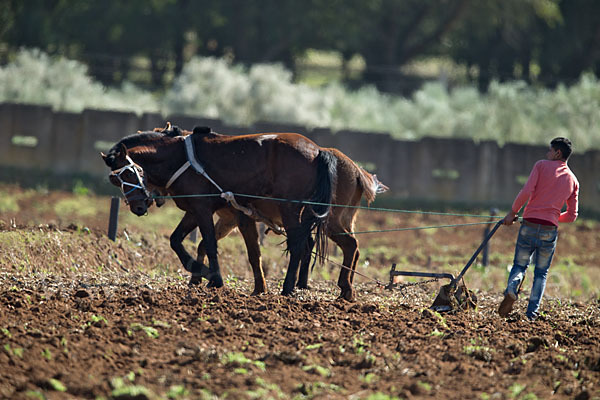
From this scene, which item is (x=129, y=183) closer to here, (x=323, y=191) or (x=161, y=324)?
(x=323, y=191)

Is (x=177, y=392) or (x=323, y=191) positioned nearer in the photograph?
(x=177, y=392)

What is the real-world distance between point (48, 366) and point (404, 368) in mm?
2879

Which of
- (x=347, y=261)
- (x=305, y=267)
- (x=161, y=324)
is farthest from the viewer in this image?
(x=305, y=267)

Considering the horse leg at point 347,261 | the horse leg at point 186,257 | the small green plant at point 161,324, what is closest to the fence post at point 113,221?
the horse leg at point 186,257

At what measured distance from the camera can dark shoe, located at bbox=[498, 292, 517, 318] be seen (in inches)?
349

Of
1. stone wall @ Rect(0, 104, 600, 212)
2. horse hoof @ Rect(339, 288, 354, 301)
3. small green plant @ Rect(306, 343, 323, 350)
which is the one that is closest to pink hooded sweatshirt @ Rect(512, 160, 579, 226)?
horse hoof @ Rect(339, 288, 354, 301)

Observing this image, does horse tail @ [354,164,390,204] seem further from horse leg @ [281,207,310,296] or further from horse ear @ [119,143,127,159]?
horse ear @ [119,143,127,159]

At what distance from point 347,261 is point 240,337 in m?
2.79

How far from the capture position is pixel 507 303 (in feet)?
29.3

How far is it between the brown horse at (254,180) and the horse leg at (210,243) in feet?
0.04

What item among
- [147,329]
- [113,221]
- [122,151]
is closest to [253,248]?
[122,151]

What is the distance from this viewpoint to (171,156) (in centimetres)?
1009

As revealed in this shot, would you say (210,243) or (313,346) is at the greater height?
(210,243)

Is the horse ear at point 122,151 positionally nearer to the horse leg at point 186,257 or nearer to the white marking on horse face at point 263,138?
the horse leg at point 186,257
